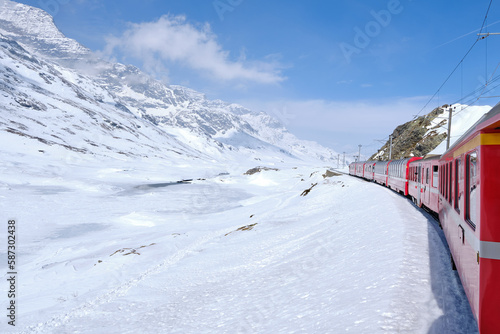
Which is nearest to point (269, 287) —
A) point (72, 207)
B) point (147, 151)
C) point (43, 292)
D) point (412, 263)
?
point (412, 263)

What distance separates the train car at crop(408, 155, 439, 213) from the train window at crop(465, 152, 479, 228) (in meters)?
7.29

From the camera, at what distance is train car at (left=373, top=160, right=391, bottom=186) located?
3238 cm

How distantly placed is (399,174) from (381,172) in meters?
10.2

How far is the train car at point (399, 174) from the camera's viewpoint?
22.4 metres

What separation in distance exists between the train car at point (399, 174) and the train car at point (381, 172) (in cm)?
149

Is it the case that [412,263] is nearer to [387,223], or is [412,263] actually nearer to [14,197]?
[387,223]

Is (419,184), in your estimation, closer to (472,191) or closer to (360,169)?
(472,191)

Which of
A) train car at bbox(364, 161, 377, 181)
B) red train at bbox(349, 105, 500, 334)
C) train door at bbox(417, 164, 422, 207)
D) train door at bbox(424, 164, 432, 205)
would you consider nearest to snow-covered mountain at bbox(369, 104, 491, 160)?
train car at bbox(364, 161, 377, 181)

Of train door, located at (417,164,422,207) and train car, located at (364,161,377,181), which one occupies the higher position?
train car, located at (364,161,377,181)

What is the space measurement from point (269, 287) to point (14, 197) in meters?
59.1

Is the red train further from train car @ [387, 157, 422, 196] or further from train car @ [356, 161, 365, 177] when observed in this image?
train car @ [356, 161, 365, 177]

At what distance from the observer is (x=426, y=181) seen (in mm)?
15125

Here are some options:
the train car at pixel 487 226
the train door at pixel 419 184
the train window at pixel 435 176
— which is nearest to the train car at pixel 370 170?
the train door at pixel 419 184

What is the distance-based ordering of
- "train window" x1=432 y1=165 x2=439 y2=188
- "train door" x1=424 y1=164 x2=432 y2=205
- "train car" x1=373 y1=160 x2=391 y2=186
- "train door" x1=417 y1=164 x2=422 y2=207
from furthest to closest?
1. "train car" x1=373 y1=160 x2=391 y2=186
2. "train door" x1=417 y1=164 x2=422 y2=207
3. "train door" x1=424 y1=164 x2=432 y2=205
4. "train window" x1=432 y1=165 x2=439 y2=188
